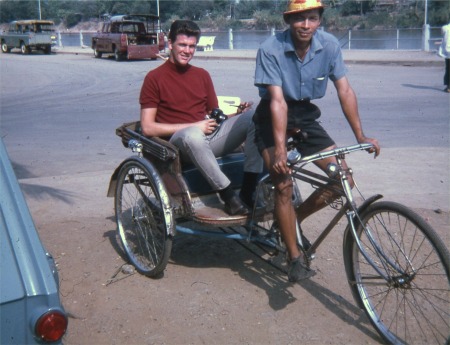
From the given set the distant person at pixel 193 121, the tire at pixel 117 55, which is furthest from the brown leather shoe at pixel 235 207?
the tire at pixel 117 55

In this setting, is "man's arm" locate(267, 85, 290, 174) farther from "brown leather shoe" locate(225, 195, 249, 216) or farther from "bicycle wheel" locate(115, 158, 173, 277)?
"bicycle wheel" locate(115, 158, 173, 277)

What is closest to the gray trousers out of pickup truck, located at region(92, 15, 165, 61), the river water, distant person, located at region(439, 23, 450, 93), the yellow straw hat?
the yellow straw hat

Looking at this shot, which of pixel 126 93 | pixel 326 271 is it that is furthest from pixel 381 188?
pixel 126 93

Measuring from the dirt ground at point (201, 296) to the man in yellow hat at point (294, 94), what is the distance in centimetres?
35

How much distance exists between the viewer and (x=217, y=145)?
17.0 ft

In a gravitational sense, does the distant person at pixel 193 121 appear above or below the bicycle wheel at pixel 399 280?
above

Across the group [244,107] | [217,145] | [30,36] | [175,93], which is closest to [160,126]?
[175,93]

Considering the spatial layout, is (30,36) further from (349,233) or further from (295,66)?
(349,233)

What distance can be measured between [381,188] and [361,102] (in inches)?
307

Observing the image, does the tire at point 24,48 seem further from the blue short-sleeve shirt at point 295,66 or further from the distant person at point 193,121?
the blue short-sleeve shirt at point 295,66

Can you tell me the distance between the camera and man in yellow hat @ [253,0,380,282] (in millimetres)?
4258

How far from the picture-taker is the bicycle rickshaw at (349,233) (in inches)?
155

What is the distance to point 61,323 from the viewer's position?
2.68m

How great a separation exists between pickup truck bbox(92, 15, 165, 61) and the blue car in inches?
1174
